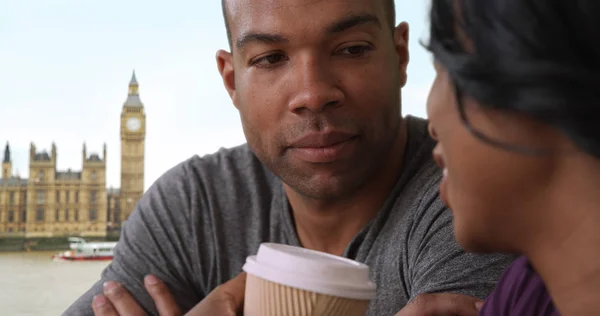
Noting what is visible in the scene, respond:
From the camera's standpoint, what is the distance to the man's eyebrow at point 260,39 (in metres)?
1.11

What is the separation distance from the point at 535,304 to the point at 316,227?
716 millimetres

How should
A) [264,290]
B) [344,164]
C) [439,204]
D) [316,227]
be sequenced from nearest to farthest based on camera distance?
[264,290] → [439,204] → [344,164] → [316,227]

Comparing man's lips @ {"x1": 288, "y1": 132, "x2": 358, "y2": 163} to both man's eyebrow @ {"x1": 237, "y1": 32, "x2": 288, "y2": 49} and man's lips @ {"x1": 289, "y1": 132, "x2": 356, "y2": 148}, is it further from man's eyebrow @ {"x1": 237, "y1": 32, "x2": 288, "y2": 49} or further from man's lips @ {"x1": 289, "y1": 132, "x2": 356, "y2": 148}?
man's eyebrow @ {"x1": 237, "y1": 32, "x2": 288, "y2": 49}

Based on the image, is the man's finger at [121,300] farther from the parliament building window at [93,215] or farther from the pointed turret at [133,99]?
the pointed turret at [133,99]

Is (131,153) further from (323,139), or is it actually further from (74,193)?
(323,139)

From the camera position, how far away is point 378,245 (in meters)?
1.16

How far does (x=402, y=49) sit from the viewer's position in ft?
4.24

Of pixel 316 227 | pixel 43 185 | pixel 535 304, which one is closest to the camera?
pixel 535 304

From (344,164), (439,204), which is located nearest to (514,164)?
(439,204)

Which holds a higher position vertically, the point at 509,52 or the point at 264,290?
the point at 509,52

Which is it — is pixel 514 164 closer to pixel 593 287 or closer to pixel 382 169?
pixel 593 287

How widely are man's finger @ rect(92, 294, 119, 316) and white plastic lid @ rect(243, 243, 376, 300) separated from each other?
56cm

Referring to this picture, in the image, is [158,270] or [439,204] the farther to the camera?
[158,270]

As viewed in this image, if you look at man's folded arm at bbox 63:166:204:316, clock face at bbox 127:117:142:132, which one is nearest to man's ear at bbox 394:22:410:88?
man's folded arm at bbox 63:166:204:316
